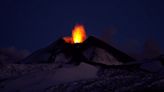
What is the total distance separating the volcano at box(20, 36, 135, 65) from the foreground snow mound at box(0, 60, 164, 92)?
1750 cm

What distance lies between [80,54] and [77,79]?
32.7m

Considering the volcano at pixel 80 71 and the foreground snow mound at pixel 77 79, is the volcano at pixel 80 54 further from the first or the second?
the foreground snow mound at pixel 77 79

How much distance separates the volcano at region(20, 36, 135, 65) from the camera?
93.6 meters

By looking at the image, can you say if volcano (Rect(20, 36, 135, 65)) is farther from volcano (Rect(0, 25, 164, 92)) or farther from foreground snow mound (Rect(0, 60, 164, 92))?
foreground snow mound (Rect(0, 60, 164, 92))

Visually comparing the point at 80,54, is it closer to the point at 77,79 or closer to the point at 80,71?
the point at 80,71

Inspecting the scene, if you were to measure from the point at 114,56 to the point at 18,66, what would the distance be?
105 feet

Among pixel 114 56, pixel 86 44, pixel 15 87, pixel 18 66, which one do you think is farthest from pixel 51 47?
pixel 15 87

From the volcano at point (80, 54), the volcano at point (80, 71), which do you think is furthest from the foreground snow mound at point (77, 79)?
the volcano at point (80, 54)

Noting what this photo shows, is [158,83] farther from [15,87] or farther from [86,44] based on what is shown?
[86,44]

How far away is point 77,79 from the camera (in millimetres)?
62625

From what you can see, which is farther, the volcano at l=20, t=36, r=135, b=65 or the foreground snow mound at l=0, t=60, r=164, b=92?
the volcano at l=20, t=36, r=135, b=65

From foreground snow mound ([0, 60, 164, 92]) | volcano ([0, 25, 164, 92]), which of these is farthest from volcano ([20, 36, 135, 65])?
foreground snow mound ([0, 60, 164, 92])

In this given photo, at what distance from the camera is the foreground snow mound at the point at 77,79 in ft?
141

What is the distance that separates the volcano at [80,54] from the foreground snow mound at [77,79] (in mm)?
17497
